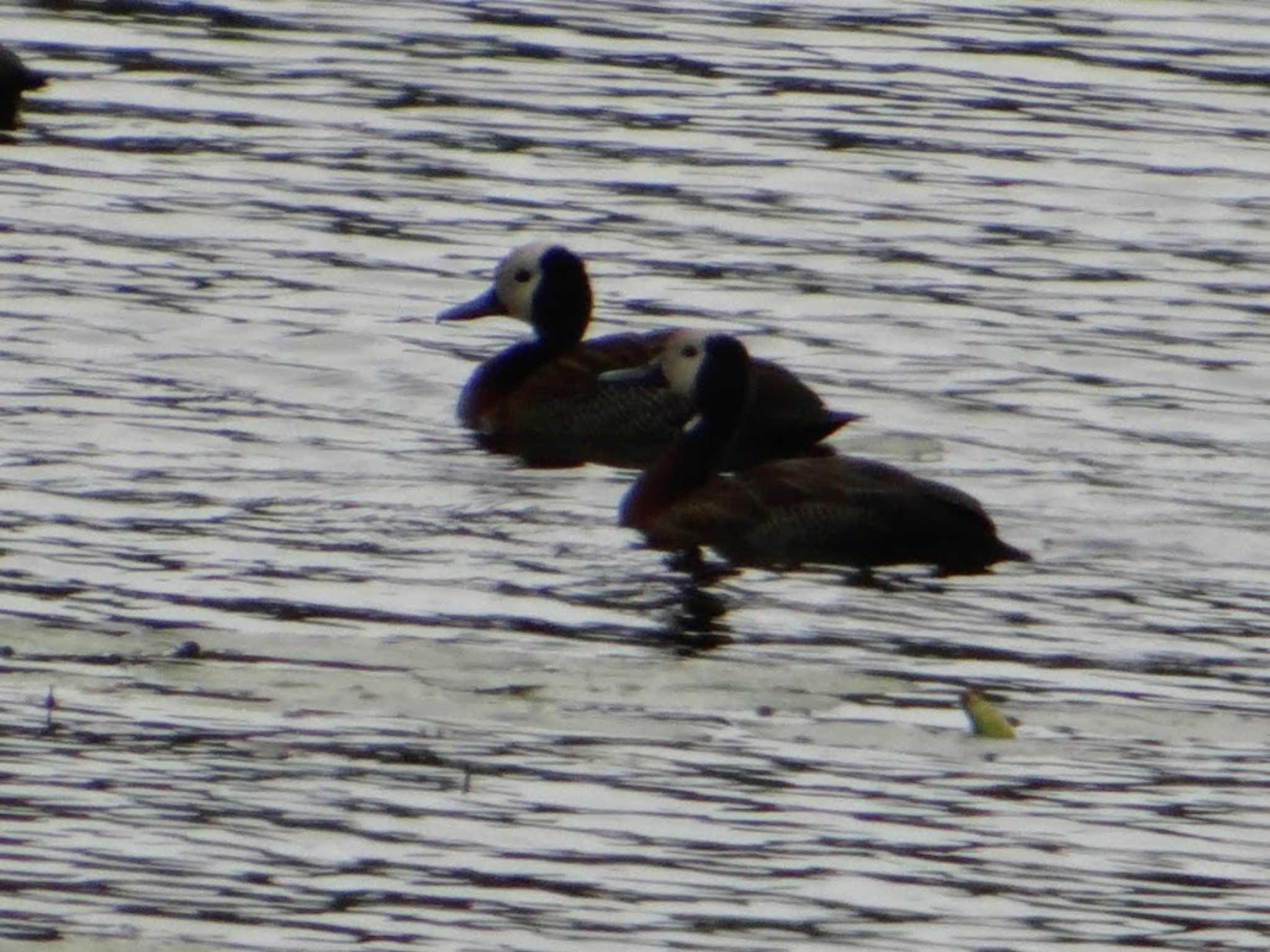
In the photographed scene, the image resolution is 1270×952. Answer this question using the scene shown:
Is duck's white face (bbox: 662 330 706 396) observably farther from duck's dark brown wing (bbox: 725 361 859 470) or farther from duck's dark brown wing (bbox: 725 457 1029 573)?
duck's dark brown wing (bbox: 725 457 1029 573)

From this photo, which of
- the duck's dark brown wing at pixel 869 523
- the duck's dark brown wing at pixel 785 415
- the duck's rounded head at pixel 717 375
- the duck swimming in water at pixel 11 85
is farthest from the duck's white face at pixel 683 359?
the duck swimming in water at pixel 11 85

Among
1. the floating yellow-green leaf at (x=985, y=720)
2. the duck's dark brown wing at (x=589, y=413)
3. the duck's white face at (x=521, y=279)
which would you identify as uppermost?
the duck's white face at (x=521, y=279)

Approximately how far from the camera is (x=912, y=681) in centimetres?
1107

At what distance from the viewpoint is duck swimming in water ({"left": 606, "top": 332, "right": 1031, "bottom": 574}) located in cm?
1298

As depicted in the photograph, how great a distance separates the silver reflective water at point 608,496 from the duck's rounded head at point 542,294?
46 centimetres

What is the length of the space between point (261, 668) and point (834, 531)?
10.0 feet

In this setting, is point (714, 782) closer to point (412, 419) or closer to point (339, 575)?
point (339, 575)

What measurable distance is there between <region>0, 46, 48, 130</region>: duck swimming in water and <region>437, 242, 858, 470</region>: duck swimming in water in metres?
6.41

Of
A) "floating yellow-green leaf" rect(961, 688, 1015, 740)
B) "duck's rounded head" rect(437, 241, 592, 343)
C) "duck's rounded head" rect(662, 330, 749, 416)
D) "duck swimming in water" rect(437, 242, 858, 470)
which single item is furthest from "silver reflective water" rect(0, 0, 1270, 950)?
"duck's rounded head" rect(662, 330, 749, 416)

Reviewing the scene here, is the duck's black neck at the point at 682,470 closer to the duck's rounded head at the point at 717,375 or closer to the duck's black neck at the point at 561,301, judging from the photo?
the duck's rounded head at the point at 717,375

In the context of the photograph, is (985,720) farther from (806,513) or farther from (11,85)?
(11,85)

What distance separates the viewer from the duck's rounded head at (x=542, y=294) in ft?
54.2

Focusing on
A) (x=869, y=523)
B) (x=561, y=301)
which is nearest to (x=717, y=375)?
(x=869, y=523)

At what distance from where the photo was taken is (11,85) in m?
22.2
